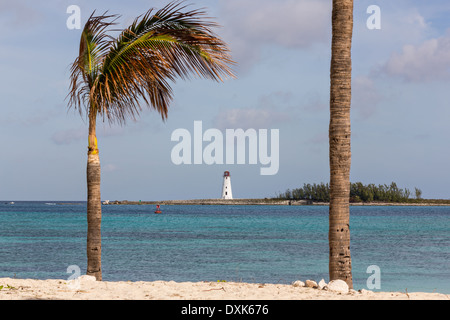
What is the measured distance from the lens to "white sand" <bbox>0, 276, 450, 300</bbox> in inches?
334

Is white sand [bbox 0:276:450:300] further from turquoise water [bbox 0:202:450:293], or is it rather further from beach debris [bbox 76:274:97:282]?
turquoise water [bbox 0:202:450:293]

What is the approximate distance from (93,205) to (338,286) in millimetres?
5160

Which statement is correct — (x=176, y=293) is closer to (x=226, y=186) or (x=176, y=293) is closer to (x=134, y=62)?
(x=134, y=62)

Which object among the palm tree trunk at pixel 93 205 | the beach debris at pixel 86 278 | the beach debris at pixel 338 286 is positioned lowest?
the beach debris at pixel 86 278

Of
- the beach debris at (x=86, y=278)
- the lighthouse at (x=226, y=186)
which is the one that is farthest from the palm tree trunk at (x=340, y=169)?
the lighthouse at (x=226, y=186)

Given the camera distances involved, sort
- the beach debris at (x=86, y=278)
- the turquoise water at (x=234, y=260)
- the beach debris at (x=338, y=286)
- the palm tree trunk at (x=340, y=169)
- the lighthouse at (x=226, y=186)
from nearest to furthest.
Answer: the beach debris at (x=338, y=286), the palm tree trunk at (x=340, y=169), the beach debris at (x=86, y=278), the turquoise water at (x=234, y=260), the lighthouse at (x=226, y=186)

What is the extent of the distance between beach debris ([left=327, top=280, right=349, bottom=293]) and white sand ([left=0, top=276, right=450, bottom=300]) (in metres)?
0.16

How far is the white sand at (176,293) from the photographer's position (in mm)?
8492

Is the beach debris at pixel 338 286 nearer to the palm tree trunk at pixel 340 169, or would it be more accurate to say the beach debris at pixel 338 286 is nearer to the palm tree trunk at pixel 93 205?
the palm tree trunk at pixel 340 169

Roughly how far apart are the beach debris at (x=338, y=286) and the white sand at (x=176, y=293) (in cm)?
16

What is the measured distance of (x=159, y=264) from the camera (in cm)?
2719

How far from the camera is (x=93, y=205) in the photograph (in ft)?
36.9

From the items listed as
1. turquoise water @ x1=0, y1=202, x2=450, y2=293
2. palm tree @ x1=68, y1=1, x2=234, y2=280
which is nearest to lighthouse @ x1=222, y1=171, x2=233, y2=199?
turquoise water @ x1=0, y1=202, x2=450, y2=293
